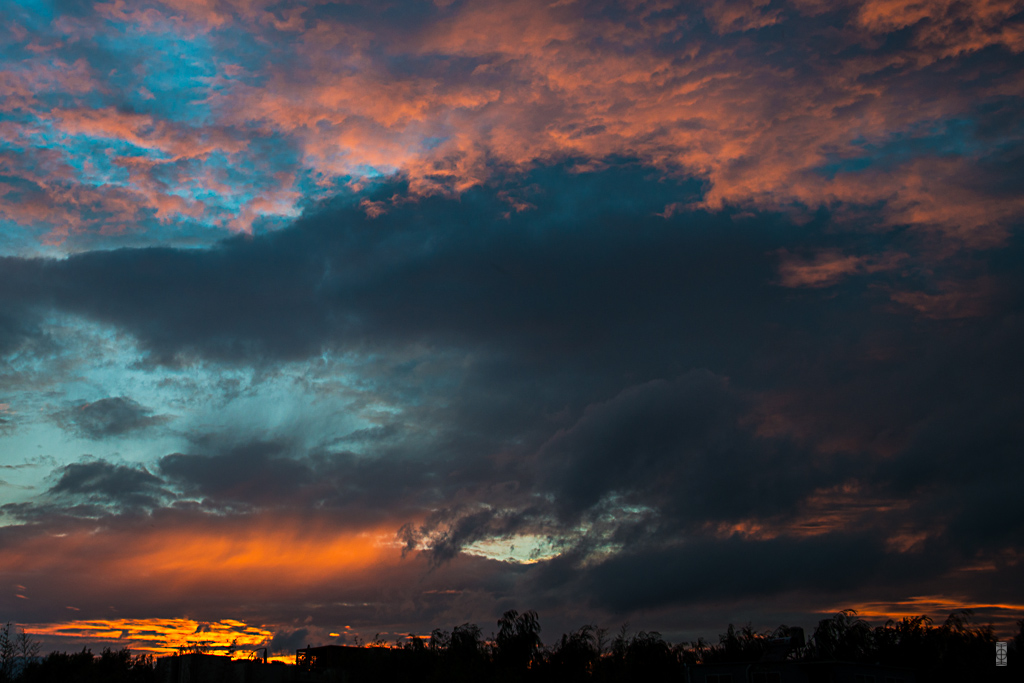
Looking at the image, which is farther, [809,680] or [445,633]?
[445,633]

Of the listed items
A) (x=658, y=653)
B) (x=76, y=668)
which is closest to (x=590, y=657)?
(x=658, y=653)

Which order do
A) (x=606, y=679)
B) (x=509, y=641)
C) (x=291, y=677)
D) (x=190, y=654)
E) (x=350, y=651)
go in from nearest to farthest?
(x=190, y=654) < (x=291, y=677) < (x=606, y=679) < (x=509, y=641) < (x=350, y=651)

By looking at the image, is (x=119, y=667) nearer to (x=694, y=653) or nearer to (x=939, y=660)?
(x=694, y=653)

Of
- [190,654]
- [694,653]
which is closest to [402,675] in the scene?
[190,654]

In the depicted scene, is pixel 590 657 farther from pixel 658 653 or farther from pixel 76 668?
pixel 76 668

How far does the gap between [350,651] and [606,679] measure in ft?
183

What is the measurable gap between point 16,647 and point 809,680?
74.8m

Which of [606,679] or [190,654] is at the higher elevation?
[190,654]

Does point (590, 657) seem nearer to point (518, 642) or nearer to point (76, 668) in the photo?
point (518, 642)

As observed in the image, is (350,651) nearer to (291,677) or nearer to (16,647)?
(291,677)

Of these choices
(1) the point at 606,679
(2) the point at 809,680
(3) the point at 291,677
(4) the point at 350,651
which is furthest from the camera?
(4) the point at 350,651

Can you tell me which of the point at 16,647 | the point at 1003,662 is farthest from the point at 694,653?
the point at 16,647

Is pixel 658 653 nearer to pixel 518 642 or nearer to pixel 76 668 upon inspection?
pixel 518 642

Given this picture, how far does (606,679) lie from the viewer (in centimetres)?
9094
